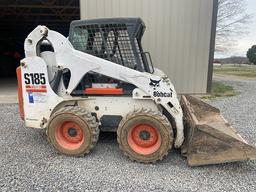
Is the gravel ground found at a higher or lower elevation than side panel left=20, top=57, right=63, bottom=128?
lower

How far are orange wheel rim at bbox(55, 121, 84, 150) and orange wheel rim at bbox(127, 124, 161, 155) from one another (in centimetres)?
83

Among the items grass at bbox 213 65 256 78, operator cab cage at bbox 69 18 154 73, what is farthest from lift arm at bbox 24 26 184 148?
grass at bbox 213 65 256 78

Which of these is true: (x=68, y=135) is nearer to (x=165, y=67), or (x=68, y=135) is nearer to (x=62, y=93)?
(x=62, y=93)

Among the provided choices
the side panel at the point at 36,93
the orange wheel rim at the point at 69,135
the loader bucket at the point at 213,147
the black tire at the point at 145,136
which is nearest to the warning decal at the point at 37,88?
the side panel at the point at 36,93

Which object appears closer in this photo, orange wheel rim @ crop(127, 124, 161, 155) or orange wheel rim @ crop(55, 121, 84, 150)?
orange wheel rim @ crop(127, 124, 161, 155)

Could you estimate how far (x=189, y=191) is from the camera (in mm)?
3074

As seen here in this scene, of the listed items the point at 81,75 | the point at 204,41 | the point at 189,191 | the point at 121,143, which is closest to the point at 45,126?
the point at 81,75

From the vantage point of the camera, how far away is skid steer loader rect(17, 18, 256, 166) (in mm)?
3793

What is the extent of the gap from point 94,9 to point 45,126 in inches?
202

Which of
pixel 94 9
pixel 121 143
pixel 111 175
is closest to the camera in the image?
pixel 111 175

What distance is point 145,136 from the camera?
384 centimetres

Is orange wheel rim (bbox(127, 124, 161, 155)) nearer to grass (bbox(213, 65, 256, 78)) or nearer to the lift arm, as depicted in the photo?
the lift arm

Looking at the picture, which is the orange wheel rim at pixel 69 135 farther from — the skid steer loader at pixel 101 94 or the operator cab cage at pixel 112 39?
the operator cab cage at pixel 112 39

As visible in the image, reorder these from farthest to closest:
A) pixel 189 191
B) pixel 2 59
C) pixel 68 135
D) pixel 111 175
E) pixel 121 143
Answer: pixel 2 59 < pixel 68 135 < pixel 121 143 < pixel 111 175 < pixel 189 191
